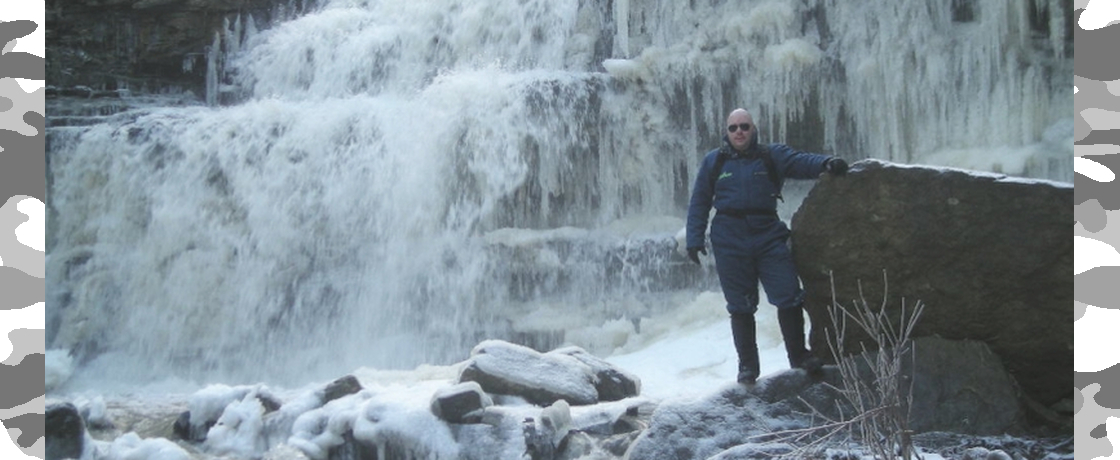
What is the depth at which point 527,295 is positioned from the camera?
10.3 m

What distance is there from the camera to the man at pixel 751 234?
493 centimetres

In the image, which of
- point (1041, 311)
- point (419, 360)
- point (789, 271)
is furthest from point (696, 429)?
point (419, 360)

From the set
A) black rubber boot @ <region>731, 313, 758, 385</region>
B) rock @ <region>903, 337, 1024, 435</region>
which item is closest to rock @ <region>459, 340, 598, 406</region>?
black rubber boot @ <region>731, 313, 758, 385</region>

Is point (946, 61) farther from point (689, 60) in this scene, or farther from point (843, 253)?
point (843, 253)

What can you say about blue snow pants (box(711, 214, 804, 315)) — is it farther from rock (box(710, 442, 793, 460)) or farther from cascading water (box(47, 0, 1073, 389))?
cascading water (box(47, 0, 1073, 389))

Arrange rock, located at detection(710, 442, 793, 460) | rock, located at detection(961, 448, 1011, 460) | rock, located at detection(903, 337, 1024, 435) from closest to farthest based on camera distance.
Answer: rock, located at detection(961, 448, 1011, 460) → rock, located at detection(710, 442, 793, 460) → rock, located at detection(903, 337, 1024, 435)

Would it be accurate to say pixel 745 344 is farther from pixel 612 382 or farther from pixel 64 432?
pixel 64 432

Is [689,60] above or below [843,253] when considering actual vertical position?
above

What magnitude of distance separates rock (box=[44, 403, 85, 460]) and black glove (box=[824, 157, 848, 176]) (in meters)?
4.39

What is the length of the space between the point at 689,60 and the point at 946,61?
2.43 metres

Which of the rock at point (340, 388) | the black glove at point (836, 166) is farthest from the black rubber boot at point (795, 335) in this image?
the rock at point (340, 388)

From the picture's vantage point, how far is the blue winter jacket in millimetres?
4953

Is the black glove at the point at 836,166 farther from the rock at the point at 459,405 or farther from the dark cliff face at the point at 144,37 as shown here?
the dark cliff face at the point at 144,37

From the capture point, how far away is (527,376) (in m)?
6.16
